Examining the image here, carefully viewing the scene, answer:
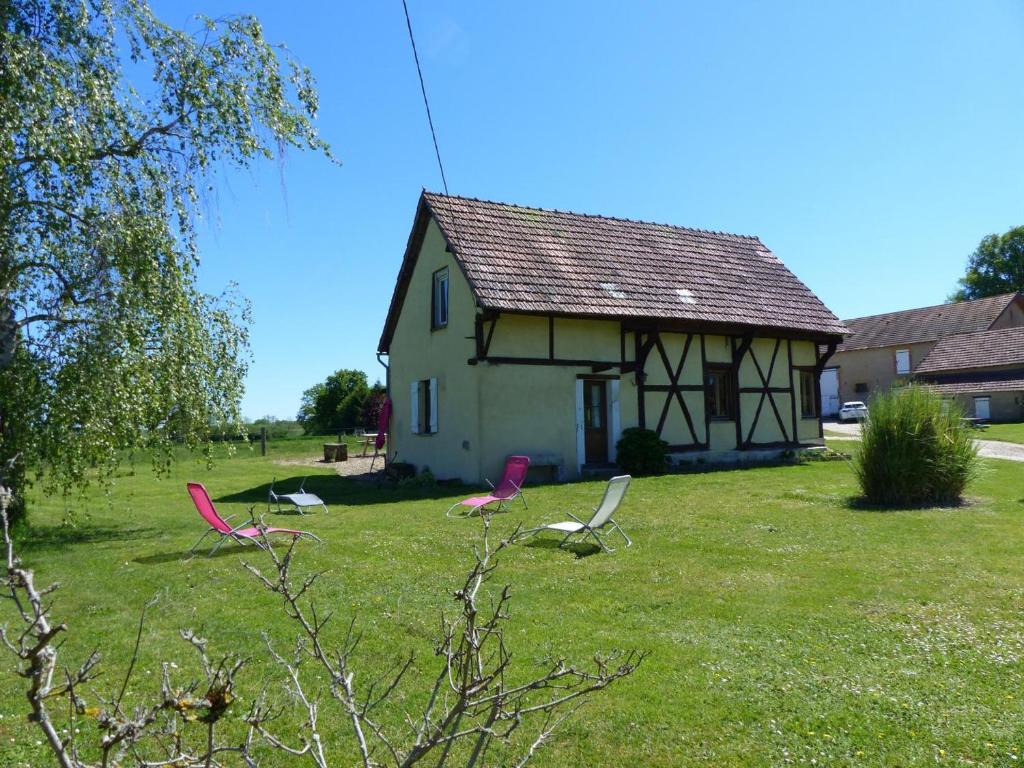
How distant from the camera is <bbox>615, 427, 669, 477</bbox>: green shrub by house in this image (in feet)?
50.2

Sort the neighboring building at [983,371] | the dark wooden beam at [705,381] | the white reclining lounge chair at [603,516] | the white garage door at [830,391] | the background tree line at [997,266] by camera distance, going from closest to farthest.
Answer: the white reclining lounge chair at [603,516] < the dark wooden beam at [705,381] < the neighboring building at [983,371] < the white garage door at [830,391] < the background tree line at [997,266]

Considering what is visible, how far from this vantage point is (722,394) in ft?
58.8

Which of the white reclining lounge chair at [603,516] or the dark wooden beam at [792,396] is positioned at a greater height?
the dark wooden beam at [792,396]

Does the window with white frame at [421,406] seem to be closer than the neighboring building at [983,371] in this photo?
Yes

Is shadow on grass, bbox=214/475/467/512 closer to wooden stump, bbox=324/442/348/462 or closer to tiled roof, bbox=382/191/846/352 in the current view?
tiled roof, bbox=382/191/846/352

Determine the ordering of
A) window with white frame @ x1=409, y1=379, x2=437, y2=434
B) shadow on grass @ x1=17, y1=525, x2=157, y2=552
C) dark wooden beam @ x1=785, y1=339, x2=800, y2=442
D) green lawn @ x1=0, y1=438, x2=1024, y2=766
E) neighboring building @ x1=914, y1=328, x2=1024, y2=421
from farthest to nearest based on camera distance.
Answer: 1. neighboring building @ x1=914, y1=328, x2=1024, y2=421
2. dark wooden beam @ x1=785, y1=339, x2=800, y2=442
3. window with white frame @ x1=409, y1=379, x2=437, y2=434
4. shadow on grass @ x1=17, y1=525, x2=157, y2=552
5. green lawn @ x1=0, y1=438, x2=1024, y2=766

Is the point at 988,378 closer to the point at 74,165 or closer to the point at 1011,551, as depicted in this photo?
the point at 1011,551

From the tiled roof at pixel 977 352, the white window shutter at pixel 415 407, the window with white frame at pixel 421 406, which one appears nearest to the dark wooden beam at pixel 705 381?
the window with white frame at pixel 421 406

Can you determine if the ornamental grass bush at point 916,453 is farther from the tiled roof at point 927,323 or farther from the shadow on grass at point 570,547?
the tiled roof at point 927,323

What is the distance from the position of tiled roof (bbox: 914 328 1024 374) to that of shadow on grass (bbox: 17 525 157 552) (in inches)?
1500

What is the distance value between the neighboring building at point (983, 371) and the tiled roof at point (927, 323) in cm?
338

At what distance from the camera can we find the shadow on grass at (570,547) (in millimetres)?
7801

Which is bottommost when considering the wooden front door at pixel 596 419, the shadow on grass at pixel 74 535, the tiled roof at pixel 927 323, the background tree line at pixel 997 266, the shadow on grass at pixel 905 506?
the shadow on grass at pixel 74 535

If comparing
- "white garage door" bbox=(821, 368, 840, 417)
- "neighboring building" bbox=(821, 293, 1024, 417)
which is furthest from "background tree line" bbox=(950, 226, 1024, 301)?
"white garage door" bbox=(821, 368, 840, 417)
